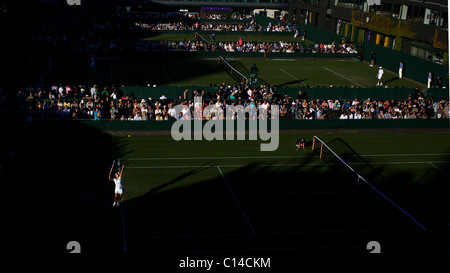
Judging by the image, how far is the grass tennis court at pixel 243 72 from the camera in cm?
4566

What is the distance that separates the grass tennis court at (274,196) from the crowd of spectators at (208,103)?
2575mm

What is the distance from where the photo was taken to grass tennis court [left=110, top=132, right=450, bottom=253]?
18688 millimetres

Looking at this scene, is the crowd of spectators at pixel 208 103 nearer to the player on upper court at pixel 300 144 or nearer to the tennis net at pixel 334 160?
the player on upper court at pixel 300 144

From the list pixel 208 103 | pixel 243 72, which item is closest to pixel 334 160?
pixel 208 103

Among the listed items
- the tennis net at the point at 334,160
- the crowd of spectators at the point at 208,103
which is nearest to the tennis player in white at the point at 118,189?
the tennis net at the point at 334,160

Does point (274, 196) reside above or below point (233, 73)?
below

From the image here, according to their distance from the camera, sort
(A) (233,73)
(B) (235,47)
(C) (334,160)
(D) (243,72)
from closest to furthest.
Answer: (C) (334,160) < (A) (233,73) < (D) (243,72) < (B) (235,47)

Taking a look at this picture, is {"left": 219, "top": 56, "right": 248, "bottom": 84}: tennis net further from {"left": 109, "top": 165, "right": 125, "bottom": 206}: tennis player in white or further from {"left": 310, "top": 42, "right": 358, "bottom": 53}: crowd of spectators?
{"left": 109, "top": 165, "right": 125, "bottom": 206}: tennis player in white

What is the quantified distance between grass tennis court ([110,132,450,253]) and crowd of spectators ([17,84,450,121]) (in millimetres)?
2575

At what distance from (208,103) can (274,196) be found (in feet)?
42.3

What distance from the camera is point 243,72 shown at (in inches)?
1966

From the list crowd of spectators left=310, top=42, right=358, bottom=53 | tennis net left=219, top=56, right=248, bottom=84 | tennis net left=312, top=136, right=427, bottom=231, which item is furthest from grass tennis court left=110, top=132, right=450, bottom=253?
crowd of spectators left=310, top=42, right=358, bottom=53

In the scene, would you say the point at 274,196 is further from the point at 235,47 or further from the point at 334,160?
the point at 235,47

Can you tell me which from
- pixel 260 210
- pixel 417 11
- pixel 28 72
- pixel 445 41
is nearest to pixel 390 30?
pixel 417 11
